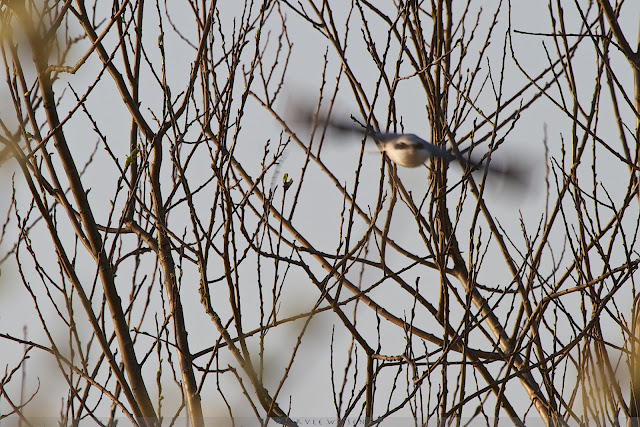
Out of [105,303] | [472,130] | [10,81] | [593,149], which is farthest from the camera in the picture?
[472,130]

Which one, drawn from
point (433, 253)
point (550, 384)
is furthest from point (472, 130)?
point (550, 384)

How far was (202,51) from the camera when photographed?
2.66 m

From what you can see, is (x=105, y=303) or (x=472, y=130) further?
(x=472, y=130)

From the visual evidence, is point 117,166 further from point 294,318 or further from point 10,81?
point 294,318

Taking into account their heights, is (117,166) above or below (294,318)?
above

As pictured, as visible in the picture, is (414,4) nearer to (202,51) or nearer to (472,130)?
(472,130)

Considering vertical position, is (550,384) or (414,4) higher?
(414,4)

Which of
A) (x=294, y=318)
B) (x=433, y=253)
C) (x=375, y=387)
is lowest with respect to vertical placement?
(x=375, y=387)

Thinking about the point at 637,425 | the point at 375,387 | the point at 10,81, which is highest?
the point at 10,81

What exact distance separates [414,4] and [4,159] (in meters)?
1.71

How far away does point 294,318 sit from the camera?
2.88m

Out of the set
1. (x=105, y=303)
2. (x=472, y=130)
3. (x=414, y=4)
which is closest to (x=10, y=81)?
(x=105, y=303)

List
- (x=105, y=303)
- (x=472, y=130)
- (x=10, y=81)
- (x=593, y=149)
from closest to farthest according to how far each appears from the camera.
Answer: (x=10, y=81), (x=105, y=303), (x=593, y=149), (x=472, y=130)

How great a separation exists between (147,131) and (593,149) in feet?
5.99
